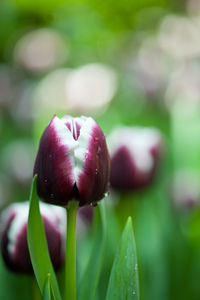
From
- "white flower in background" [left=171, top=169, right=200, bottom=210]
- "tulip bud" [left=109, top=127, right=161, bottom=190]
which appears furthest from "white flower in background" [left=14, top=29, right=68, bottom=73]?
"tulip bud" [left=109, top=127, right=161, bottom=190]

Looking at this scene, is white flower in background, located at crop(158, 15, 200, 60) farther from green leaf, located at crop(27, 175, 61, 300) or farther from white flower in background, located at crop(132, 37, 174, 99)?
green leaf, located at crop(27, 175, 61, 300)

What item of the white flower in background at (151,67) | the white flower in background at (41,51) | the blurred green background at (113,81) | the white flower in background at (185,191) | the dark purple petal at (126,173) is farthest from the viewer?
the white flower in background at (41,51)

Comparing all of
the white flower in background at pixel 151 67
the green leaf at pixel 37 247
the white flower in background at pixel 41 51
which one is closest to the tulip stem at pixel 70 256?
the green leaf at pixel 37 247

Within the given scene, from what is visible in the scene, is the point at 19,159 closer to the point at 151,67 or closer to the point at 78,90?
the point at 78,90

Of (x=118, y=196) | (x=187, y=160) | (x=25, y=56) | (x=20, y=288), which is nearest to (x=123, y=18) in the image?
(x=25, y=56)

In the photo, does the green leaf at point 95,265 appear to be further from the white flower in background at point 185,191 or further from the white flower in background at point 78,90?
the white flower in background at point 78,90

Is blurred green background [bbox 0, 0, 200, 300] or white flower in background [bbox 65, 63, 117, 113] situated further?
white flower in background [bbox 65, 63, 117, 113]

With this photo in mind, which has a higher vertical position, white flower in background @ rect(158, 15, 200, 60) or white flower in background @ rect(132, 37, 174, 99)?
white flower in background @ rect(158, 15, 200, 60)
